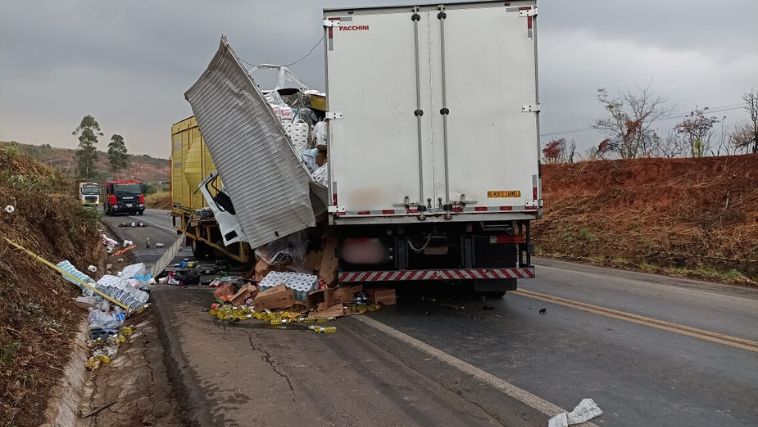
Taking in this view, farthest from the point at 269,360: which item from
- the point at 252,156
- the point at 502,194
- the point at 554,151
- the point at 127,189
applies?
the point at 127,189

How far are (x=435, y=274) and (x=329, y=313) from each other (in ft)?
4.65

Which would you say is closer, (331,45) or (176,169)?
(331,45)

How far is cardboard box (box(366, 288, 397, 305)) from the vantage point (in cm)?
809

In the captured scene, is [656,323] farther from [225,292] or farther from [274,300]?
[225,292]

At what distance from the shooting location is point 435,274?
746 cm

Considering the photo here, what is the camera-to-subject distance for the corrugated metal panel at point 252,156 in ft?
25.0

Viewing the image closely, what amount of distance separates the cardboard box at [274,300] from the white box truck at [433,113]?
1215 millimetres

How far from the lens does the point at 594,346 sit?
19.8ft

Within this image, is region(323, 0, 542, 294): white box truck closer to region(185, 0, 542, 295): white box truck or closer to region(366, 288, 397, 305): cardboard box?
region(185, 0, 542, 295): white box truck

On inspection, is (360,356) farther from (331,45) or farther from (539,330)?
(331,45)

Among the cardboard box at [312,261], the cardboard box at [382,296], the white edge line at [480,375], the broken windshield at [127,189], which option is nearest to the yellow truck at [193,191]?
the cardboard box at [312,261]

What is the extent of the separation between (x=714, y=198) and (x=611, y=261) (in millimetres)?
4210

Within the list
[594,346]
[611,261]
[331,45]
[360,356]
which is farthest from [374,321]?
[611,261]

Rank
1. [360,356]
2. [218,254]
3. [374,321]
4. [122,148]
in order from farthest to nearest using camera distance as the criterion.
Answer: [122,148] → [218,254] → [374,321] → [360,356]
